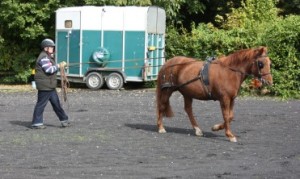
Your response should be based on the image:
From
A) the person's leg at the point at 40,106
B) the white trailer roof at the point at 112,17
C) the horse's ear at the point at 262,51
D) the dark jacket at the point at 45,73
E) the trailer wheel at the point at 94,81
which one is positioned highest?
the white trailer roof at the point at 112,17

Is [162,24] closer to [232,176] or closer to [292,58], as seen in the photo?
[292,58]

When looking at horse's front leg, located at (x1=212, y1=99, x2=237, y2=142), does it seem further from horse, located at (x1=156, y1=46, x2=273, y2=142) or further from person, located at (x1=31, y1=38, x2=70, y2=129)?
person, located at (x1=31, y1=38, x2=70, y2=129)

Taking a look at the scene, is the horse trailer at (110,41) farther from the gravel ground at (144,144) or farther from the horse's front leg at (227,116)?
the horse's front leg at (227,116)

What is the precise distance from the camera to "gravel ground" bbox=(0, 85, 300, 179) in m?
8.76

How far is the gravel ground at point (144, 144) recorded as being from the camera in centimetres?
876

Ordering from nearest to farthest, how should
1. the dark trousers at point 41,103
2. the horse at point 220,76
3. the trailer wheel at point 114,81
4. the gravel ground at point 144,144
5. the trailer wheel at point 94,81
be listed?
1. the gravel ground at point 144,144
2. the horse at point 220,76
3. the dark trousers at point 41,103
4. the trailer wheel at point 114,81
5. the trailer wheel at point 94,81

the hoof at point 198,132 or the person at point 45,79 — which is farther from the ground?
the person at point 45,79

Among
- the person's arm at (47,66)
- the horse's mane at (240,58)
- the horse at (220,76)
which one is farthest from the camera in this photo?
the person's arm at (47,66)

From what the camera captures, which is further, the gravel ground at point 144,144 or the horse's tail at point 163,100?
the horse's tail at point 163,100

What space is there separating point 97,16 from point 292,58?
24.2 feet

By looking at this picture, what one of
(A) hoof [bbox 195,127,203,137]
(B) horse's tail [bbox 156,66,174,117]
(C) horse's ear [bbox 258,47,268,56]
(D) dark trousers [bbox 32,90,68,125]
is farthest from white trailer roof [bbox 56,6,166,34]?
(C) horse's ear [bbox 258,47,268,56]

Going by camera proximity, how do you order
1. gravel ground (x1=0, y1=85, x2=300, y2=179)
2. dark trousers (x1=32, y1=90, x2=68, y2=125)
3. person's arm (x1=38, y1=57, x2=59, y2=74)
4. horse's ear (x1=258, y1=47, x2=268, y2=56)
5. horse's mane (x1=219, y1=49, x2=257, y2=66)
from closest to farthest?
gravel ground (x1=0, y1=85, x2=300, y2=179)
horse's ear (x1=258, y1=47, x2=268, y2=56)
horse's mane (x1=219, y1=49, x2=257, y2=66)
person's arm (x1=38, y1=57, x2=59, y2=74)
dark trousers (x1=32, y1=90, x2=68, y2=125)

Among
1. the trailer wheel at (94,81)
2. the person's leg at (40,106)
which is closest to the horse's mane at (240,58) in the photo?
the person's leg at (40,106)

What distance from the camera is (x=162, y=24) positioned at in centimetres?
2480
